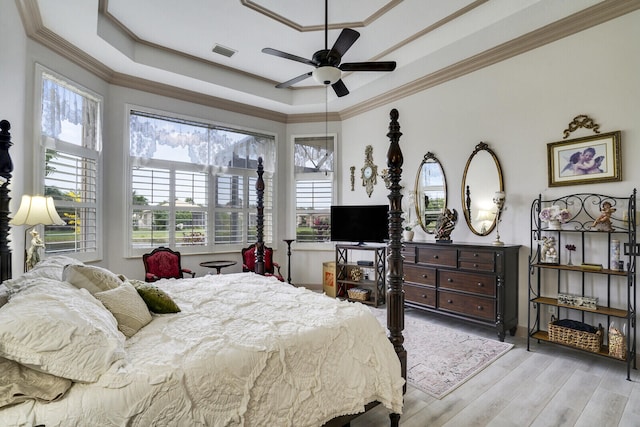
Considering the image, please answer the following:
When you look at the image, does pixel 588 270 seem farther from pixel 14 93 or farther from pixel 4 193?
pixel 14 93

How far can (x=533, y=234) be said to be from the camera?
12.2 ft

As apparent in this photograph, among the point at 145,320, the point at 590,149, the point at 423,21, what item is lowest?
the point at 145,320

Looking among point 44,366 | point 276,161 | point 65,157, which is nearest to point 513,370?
point 44,366

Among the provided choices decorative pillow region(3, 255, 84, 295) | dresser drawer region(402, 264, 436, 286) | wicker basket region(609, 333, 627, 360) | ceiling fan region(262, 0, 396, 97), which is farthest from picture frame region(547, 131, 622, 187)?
decorative pillow region(3, 255, 84, 295)

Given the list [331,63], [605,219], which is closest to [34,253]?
[331,63]

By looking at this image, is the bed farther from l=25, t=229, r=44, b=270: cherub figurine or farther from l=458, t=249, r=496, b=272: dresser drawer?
l=458, t=249, r=496, b=272: dresser drawer

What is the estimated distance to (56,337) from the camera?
51.1 inches

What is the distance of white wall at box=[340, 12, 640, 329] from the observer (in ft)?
10.2

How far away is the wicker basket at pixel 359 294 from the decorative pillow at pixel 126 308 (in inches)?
140

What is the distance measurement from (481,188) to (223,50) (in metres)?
4.01

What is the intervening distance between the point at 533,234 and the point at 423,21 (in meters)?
2.80

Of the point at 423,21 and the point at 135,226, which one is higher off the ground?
the point at 423,21

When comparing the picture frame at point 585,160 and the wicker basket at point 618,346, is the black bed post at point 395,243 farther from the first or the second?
the picture frame at point 585,160

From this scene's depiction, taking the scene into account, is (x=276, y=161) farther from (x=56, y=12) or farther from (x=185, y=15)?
(x=56, y=12)
